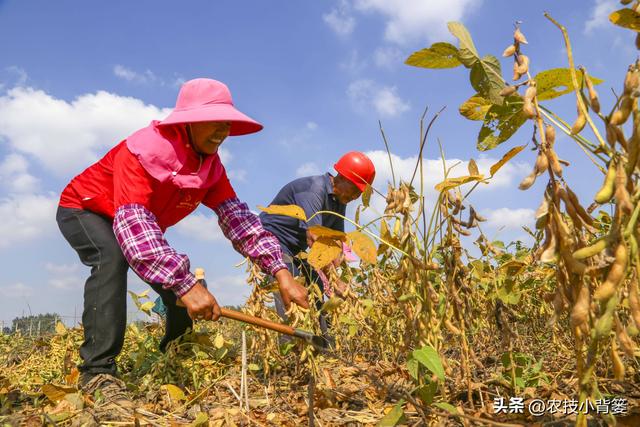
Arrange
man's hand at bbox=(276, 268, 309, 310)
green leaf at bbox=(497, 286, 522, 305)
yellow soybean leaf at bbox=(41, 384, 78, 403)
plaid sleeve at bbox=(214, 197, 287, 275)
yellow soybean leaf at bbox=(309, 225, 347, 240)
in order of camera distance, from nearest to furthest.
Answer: yellow soybean leaf at bbox=(309, 225, 347, 240)
green leaf at bbox=(497, 286, 522, 305)
yellow soybean leaf at bbox=(41, 384, 78, 403)
man's hand at bbox=(276, 268, 309, 310)
plaid sleeve at bbox=(214, 197, 287, 275)

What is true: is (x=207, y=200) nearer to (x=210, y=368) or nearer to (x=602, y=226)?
(x=210, y=368)

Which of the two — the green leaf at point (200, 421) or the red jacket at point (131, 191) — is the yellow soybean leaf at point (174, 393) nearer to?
the green leaf at point (200, 421)

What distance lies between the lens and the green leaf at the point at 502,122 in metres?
1.33

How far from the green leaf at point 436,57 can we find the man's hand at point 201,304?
1.27 metres

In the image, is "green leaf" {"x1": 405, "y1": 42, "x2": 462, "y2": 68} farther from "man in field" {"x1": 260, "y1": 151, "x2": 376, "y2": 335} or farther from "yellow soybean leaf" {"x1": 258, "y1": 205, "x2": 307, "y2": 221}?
"man in field" {"x1": 260, "y1": 151, "x2": 376, "y2": 335}

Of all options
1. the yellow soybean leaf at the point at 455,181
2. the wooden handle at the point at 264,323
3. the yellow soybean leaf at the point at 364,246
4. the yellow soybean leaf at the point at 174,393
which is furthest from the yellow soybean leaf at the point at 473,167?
the yellow soybean leaf at the point at 174,393

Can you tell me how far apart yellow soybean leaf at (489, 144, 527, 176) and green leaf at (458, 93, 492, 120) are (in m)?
0.16

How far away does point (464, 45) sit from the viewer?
1.25 m

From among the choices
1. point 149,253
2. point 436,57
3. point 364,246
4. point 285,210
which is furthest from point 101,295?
point 436,57

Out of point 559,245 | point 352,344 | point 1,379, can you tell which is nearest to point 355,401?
point 352,344

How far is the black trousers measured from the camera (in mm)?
2438

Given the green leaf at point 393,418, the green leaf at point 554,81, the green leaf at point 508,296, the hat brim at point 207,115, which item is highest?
the hat brim at point 207,115

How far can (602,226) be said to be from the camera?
8.64 feet

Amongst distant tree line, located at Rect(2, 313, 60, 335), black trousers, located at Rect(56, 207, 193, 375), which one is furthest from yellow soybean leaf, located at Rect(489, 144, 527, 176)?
distant tree line, located at Rect(2, 313, 60, 335)
